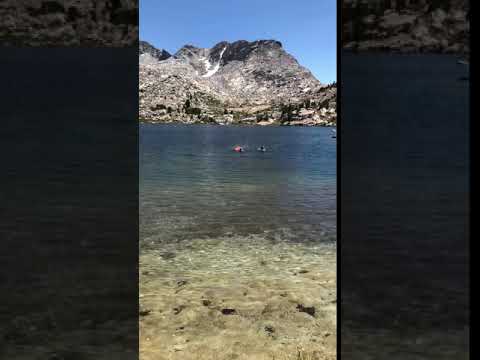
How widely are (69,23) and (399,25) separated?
2.04 m

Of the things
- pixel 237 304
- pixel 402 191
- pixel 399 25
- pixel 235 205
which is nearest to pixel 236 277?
pixel 237 304

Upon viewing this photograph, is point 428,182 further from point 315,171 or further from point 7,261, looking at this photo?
point 315,171

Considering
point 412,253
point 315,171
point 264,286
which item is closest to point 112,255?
point 412,253

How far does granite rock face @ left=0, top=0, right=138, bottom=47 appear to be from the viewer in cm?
248

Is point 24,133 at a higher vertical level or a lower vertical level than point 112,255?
higher

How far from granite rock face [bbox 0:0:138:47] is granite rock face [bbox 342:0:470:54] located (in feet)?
4.40

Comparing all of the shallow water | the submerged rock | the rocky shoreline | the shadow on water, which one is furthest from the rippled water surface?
the shadow on water

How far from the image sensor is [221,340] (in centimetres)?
617

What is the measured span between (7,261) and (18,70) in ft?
4.03

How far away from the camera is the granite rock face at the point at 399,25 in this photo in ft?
7.54

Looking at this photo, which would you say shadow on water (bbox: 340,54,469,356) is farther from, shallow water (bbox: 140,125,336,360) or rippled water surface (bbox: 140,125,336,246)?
rippled water surface (bbox: 140,125,336,246)

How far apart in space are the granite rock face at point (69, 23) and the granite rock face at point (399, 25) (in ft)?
4.40

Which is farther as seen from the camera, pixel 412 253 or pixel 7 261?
pixel 7 261

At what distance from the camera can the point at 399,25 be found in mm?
2336
